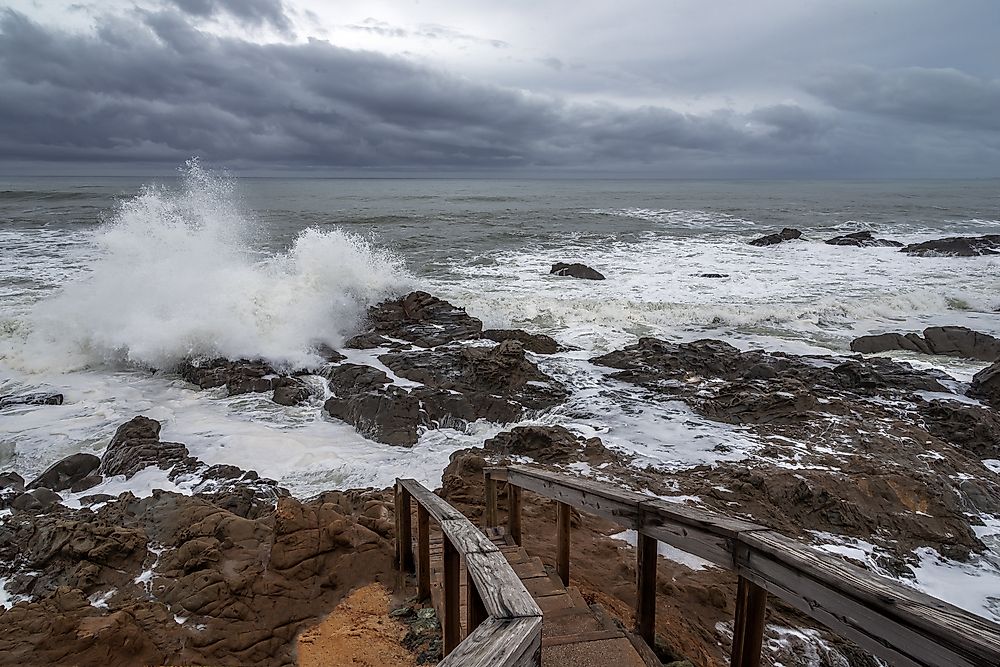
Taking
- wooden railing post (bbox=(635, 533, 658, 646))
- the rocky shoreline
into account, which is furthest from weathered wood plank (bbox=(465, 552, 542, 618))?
the rocky shoreline

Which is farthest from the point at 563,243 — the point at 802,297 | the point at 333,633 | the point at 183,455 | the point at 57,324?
the point at 333,633

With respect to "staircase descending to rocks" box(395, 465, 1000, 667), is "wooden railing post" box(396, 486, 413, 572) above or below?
below

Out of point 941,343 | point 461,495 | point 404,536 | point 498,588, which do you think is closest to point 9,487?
point 461,495

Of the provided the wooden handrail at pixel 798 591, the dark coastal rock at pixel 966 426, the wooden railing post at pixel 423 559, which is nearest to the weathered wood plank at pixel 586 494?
the wooden handrail at pixel 798 591

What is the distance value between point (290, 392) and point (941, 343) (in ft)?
38.2

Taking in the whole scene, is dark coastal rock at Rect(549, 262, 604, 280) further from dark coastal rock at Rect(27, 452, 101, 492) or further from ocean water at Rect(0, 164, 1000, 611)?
dark coastal rock at Rect(27, 452, 101, 492)

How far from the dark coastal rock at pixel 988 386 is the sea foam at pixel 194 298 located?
34.4 ft

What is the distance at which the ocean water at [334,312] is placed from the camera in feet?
26.0

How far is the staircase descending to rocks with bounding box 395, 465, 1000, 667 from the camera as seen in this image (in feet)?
4.58

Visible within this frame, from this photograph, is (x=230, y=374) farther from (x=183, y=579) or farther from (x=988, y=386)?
(x=988, y=386)

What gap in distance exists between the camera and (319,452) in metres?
7.69

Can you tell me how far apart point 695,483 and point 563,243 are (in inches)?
898

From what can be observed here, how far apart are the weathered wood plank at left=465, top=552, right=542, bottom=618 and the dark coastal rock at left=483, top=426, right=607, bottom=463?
18.1ft

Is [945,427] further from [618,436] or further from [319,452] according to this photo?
[319,452]
